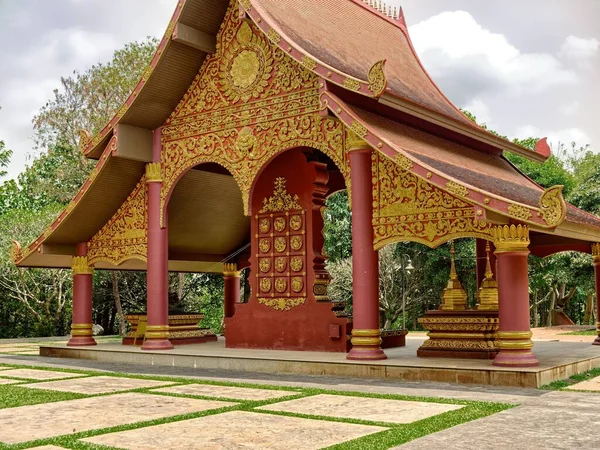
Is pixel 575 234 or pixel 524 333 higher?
pixel 575 234

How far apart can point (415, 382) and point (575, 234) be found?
307 cm

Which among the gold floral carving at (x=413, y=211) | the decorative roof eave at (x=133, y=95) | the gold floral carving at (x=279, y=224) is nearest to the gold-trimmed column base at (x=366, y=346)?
the gold floral carving at (x=413, y=211)

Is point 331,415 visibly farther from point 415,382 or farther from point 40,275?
point 40,275

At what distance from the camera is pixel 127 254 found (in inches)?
491

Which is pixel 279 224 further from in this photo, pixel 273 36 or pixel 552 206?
pixel 552 206

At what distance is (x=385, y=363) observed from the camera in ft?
28.6

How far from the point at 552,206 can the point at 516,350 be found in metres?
1.75

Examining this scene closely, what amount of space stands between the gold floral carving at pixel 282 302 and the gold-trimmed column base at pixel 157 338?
1.65 metres

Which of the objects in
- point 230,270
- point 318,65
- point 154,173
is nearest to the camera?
point 318,65

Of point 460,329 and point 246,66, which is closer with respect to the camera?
point 460,329

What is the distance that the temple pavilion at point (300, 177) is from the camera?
8.79m

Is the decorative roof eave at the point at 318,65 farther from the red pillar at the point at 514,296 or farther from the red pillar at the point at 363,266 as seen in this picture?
the red pillar at the point at 514,296

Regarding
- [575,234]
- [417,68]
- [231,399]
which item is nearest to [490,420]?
[231,399]

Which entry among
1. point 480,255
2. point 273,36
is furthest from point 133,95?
point 480,255
